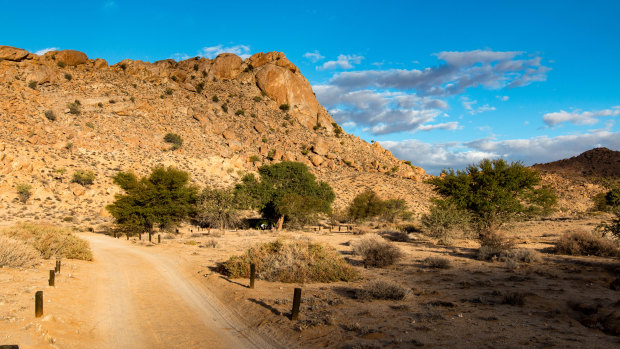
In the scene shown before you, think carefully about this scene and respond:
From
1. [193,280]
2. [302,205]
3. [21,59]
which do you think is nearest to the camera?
[193,280]

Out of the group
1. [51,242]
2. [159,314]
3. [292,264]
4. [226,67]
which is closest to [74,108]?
[226,67]

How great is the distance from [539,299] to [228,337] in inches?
387

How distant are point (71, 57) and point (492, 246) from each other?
81.2 metres

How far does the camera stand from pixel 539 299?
11328 mm

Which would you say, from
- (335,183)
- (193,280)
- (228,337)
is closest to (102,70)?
(335,183)

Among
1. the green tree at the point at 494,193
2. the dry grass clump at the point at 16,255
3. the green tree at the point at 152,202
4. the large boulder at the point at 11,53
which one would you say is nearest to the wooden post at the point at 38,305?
the dry grass clump at the point at 16,255

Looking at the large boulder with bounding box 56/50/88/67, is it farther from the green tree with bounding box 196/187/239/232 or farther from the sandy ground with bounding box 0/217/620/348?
the sandy ground with bounding box 0/217/620/348

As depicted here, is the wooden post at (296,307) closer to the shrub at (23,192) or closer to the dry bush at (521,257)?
the dry bush at (521,257)

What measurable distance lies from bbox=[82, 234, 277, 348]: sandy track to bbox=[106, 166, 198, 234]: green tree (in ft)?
67.6

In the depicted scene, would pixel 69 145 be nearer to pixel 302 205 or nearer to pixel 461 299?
pixel 302 205

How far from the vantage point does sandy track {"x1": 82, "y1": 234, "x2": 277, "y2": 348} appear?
8539mm

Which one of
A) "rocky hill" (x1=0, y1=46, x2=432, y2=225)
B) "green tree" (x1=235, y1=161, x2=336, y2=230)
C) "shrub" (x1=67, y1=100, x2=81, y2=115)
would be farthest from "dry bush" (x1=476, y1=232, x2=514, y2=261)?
"shrub" (x1=67, y1=100, x2=81, y2=115)

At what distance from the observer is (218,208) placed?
139ft

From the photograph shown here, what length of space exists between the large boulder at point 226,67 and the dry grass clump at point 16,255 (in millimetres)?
76026
